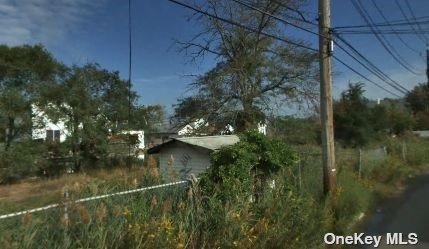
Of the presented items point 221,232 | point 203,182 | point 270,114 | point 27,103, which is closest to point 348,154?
point 270,114

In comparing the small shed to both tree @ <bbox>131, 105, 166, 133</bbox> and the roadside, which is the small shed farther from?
tree @ <bbox>131, 105, 166, 133</bbox>

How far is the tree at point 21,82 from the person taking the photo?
87.1 ft

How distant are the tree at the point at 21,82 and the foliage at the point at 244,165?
66.2ft

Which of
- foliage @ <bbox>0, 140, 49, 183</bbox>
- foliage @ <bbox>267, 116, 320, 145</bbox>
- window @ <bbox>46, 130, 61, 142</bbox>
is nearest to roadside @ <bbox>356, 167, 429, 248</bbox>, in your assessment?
foliage @ <bbox>267, 116, 320, 145</bbox>

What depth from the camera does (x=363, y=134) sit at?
1529 inches

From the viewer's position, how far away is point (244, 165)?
8.97 meters

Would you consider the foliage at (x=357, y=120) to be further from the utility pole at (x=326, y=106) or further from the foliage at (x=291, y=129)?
the utility pole at (x=326, y=106)

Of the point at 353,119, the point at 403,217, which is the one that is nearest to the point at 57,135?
the point at 353,119

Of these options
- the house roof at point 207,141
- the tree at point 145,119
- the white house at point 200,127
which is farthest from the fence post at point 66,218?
the tree at point 145,119

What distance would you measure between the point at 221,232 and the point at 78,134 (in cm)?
2496

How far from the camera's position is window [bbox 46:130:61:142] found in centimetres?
3008

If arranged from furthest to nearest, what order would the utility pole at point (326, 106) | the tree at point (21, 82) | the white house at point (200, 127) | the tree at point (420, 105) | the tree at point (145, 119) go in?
the tree at point (420, 105) → the tree at point (145, 119) → the tree at point (21, 82) → the white house at point (200, 127) → the utility pole at point (326, 106)

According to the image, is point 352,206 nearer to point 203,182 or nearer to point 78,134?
point 203,182

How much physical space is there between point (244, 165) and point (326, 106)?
4.91 m
